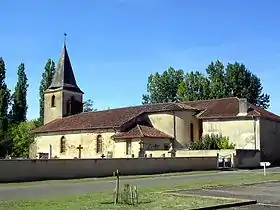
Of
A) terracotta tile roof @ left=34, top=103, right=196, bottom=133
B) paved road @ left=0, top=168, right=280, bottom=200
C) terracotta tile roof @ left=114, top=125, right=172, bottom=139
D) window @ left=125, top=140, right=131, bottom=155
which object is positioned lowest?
paved road @ left=0, top=168, right=280, bottom=200

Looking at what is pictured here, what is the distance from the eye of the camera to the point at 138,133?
187 feet

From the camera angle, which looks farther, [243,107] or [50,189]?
[243,107]

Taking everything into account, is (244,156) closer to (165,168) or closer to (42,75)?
(165,168)

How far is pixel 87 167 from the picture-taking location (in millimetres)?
35500

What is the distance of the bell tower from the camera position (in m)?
75.2

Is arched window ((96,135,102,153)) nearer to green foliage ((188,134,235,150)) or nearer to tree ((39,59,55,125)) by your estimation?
green foliage ((188,134,235,150))

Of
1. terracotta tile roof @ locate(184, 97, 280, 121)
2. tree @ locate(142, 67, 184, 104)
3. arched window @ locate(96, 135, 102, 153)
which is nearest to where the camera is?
terracotta tile roof @ locate(184, 97, 280, 121)

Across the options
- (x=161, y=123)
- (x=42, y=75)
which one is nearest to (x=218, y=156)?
(x=161, y=123)

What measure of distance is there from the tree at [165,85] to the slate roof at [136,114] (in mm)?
30867

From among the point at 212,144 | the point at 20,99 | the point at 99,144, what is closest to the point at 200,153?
the point at 212,144

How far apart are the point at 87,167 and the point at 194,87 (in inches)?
2337

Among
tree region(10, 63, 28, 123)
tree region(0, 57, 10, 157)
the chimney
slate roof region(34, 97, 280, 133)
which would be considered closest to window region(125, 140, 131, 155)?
slate roof region(34, 97, 280, 133)

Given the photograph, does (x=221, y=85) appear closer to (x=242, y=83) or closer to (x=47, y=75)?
(x=242, y=83)

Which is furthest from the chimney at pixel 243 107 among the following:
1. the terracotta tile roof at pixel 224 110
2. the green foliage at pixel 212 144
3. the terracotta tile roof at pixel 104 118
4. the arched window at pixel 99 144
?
the arched window at pixel 99 144
